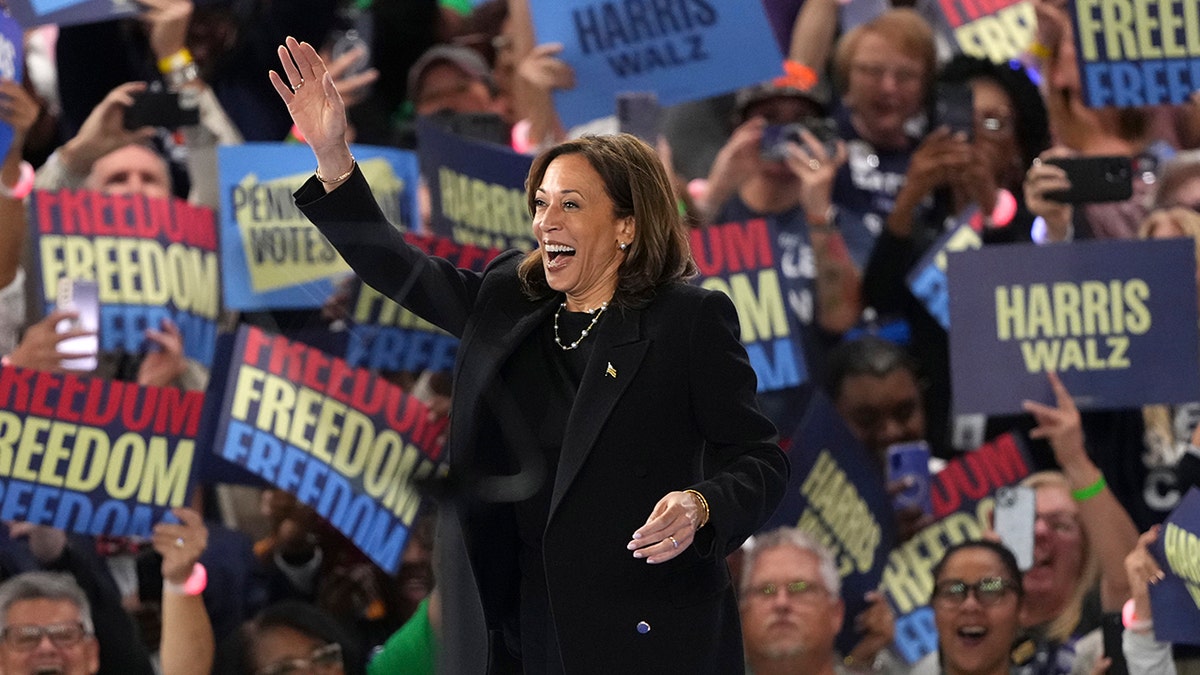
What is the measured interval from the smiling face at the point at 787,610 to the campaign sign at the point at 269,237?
48.5 inches

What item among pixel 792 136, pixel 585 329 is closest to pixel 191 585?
pixel 585 329

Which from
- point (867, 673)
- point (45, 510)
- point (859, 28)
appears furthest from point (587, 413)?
point (859, 28)

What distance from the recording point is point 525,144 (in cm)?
469

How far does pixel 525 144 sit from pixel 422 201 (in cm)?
38

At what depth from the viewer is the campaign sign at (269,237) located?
409 centimetres

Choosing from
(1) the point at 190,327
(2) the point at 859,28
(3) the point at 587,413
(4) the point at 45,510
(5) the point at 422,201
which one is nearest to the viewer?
(3) the point at 587,413

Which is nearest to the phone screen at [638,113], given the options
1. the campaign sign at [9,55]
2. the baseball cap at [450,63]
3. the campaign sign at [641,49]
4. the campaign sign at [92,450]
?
the campaign sign at [641,49]

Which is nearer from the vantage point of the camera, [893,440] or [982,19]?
[893,440]

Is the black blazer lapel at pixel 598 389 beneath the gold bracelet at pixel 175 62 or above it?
beneath

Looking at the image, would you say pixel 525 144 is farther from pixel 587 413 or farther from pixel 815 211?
pixel 587 413

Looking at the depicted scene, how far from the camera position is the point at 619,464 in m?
2.19

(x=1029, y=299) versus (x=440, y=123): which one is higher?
(x=440, y=123)

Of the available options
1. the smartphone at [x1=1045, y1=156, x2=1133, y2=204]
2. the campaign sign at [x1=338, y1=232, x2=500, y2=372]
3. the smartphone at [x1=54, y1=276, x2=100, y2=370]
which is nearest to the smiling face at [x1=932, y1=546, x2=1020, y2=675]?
the smartphone at [x1=1045, y1=156, x2=1133, y2=204]

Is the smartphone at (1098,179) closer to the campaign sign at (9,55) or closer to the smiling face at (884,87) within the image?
the smiling face at (884,87)
